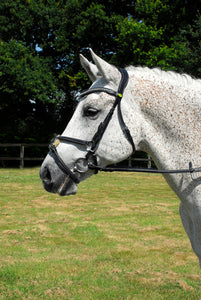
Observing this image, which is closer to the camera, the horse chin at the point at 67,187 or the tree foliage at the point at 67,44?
the horse chin at the point at 67,187

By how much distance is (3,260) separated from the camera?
500cm

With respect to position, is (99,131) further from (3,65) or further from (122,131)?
(3,65)

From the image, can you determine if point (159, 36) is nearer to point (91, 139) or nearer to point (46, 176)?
point (91, 139)

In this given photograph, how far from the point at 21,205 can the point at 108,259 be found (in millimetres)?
4974

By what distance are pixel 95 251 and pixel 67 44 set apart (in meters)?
20.0

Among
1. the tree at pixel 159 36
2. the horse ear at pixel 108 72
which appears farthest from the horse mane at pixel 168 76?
the tree at pixel 159 36

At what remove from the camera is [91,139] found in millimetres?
2453

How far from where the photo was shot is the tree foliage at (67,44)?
762 inches

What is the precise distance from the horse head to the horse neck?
157mm

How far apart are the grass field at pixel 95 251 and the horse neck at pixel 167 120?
7.72 feet

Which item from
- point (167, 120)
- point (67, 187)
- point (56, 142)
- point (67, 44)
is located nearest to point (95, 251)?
point (67, 187)

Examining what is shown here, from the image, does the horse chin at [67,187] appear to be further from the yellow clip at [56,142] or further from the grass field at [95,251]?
the grass field at [95,251]

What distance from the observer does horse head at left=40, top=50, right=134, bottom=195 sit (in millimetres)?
2436

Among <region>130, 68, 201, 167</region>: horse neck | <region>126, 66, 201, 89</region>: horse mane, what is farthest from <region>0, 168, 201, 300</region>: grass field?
<region>126, 66, 201, 89</region>: horse mane
